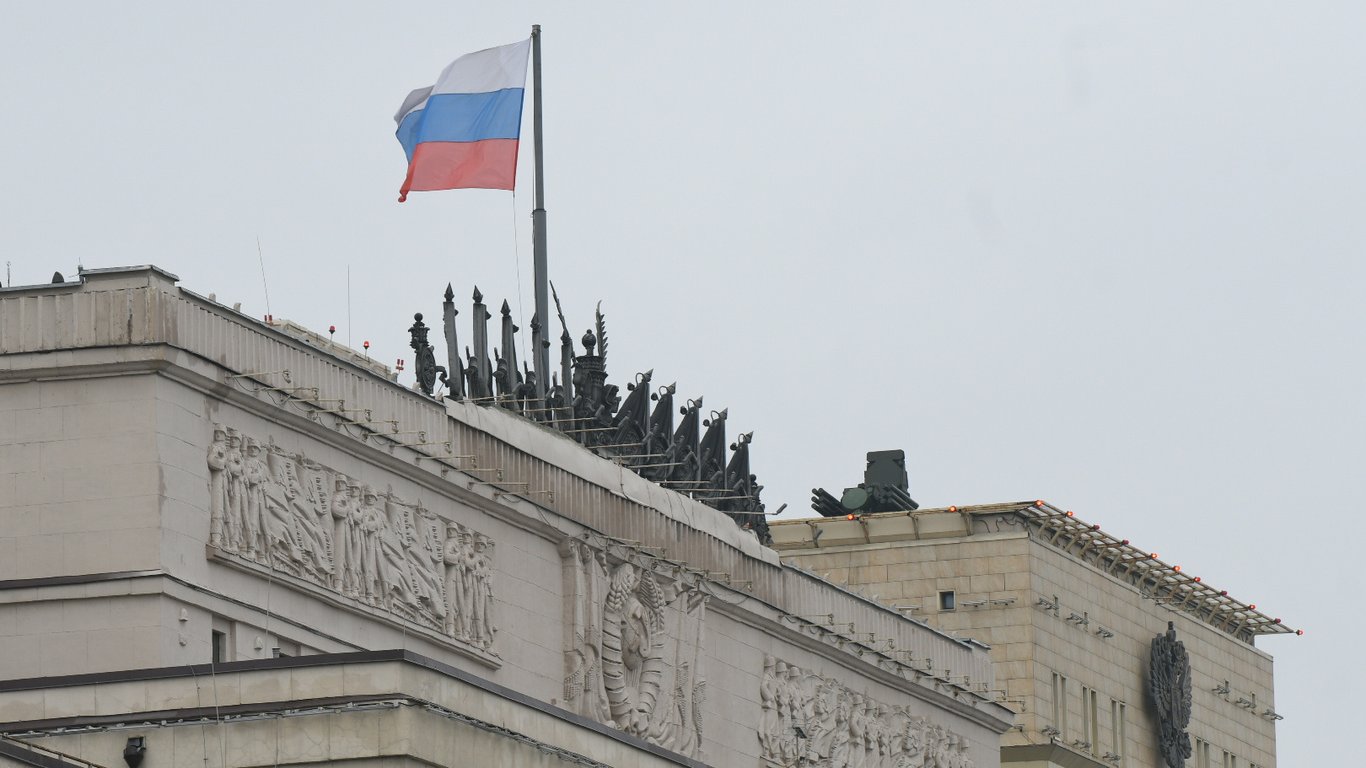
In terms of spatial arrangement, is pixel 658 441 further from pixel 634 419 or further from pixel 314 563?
pixel 314 563

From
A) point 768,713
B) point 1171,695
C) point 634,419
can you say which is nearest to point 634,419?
point 634,419

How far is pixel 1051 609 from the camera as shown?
9300cm

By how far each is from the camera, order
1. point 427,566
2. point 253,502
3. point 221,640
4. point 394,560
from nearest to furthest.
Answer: point 221,640 < point 253,502 < point 394,560 < point 427,566

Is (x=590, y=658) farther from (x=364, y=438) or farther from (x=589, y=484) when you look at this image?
(x=364, y=438)

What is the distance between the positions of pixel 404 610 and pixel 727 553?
13137 millimetres

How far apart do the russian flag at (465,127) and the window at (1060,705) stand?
2990 centimetres

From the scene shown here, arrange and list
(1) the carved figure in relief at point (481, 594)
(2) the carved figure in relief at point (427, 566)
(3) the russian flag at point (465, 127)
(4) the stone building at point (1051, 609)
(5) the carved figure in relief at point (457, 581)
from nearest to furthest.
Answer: (2) the carved figure in relief at point (427, 566), (5) the carved figure in relief at point (457, 581), (1) the carved figure in relief at point (481, 594), (3) the russian flag at point (465, 127), (4) the stone building at point (1051, 609)

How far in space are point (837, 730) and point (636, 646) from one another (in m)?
10.6

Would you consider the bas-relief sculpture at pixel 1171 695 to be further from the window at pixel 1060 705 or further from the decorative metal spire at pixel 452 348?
the decorative metal spire at pixel 452 348

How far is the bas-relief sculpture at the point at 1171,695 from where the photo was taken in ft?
322

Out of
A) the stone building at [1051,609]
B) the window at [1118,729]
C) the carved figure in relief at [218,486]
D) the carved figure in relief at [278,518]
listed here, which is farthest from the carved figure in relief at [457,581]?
the window at [1118,729]

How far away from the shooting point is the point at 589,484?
6625 centimetres

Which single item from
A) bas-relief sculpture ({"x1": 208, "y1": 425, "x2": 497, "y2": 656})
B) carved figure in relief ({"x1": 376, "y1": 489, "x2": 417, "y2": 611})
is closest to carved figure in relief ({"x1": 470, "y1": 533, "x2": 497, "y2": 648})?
bas-relief sculpture ({"x1": 208, "y1": 425, "x2": 497, "y2": 656})

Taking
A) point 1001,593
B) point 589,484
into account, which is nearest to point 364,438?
point 589,484
